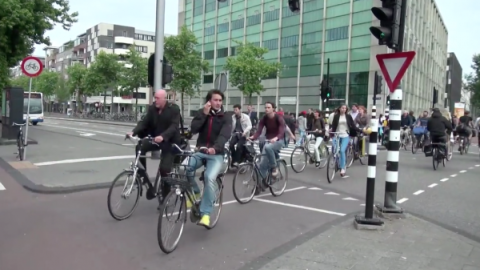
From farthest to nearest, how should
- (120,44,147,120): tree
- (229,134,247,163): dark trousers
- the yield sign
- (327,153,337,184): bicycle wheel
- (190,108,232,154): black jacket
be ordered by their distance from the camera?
(120,44,147,120): tree, (229,134,247,163): dark trousers, (327,153,337,184): bicycle wheel, the yield sign, (190,108,232,154): black jacket

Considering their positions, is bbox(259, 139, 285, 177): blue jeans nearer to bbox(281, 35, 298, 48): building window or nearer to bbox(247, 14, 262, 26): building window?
bbox(281, 35, 298, 48): building window

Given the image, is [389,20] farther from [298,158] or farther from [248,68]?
[248,68]

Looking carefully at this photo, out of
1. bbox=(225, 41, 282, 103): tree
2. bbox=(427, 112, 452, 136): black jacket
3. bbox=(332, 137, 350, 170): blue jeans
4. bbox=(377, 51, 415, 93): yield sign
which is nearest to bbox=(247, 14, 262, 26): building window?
bbox=(225, 41, 282, 103): tree

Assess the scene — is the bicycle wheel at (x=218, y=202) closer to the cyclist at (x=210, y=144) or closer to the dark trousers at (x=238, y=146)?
the cyclist at (x=210, y=144)

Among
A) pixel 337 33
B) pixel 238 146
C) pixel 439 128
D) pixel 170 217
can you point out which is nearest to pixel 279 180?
pixel 238 146

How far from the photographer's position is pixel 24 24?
17.4m

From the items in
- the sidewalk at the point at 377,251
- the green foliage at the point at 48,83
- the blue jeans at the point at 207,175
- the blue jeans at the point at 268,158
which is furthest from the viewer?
the green foliage at the point at 48,83

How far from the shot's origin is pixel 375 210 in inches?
265

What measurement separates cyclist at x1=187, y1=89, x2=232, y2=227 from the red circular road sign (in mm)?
8109

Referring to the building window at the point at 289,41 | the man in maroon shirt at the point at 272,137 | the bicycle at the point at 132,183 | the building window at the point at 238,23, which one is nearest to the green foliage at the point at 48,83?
the building window at the point at 238,23

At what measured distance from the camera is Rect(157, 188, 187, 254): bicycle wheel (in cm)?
455

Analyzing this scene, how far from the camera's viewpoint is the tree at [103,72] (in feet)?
174

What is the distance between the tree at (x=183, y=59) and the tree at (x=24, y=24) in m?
21.5

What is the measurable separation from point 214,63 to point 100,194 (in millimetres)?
58117
